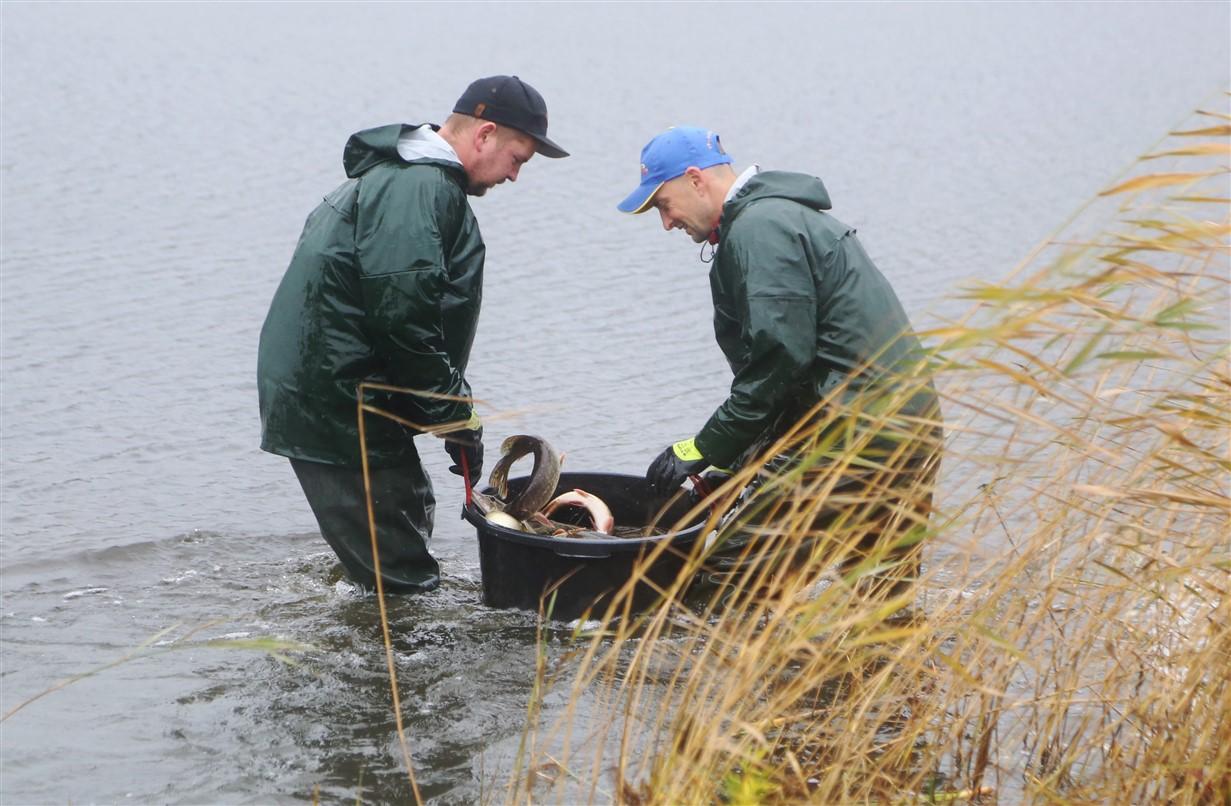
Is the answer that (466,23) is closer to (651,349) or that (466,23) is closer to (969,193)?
(969,193)

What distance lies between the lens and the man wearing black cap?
473 centimetres

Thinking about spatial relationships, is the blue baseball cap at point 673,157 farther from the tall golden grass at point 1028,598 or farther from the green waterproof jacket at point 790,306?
the tall golden grass at point 1028,598

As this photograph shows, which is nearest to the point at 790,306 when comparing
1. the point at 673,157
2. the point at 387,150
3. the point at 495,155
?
the point at 673,157

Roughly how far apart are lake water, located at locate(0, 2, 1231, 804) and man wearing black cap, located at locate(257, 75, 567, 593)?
0.39 metres

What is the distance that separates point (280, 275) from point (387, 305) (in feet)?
21.8

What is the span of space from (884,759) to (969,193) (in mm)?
12025

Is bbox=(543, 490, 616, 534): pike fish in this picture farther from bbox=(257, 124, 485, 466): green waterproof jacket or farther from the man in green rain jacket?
bbox=(257, 124, 485, 466): green waterproof jacket

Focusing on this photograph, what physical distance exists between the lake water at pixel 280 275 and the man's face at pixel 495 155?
861mm

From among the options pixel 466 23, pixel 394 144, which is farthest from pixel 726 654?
pixel 466 23

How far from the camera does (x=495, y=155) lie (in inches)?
198

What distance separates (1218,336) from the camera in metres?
9.10

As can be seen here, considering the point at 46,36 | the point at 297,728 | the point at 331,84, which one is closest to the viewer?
the point at 297,728

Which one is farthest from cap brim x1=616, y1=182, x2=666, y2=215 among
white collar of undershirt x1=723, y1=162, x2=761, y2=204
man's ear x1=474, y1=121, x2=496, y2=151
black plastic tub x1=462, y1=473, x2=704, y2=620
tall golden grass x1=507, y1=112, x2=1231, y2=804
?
tall golden grass x1=507, y1=112, x2=1231, y2=804

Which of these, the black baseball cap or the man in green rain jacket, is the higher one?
the black baseball cap
